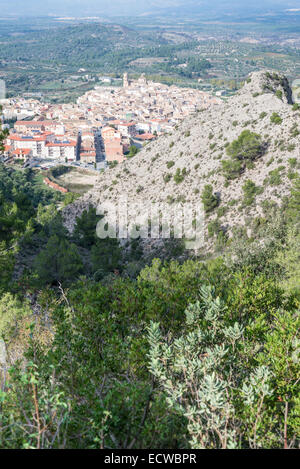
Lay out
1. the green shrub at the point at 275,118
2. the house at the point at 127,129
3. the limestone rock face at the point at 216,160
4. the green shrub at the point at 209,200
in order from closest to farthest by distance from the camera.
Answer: the limestone rock face at the point at 216,160, the green shrub at the point at 209,200, the green shrub at the point at 275,118, the house at the point at 127,129

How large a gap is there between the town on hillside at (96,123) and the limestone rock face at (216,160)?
390 inches

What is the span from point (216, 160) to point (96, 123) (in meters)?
67.1

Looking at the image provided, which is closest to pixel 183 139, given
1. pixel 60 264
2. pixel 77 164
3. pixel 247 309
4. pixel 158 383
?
pixel 60 264

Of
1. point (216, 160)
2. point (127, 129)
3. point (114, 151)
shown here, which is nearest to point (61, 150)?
point (114, 151)

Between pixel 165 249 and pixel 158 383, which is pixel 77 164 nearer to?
pixel 165 249

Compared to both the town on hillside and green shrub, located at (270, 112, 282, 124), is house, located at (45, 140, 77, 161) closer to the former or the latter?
the town on hillside

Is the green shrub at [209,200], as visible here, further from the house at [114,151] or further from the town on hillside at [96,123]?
the house at [114,151]

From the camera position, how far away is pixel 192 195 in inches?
925

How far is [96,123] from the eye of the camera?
86438mm

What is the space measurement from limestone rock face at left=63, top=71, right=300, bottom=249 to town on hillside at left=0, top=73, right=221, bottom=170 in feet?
32.5

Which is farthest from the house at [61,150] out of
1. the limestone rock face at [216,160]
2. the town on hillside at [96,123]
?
the limestone rock face at [216,160]

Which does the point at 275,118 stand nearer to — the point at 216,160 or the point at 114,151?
the point at 216,160

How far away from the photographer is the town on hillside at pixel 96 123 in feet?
215
